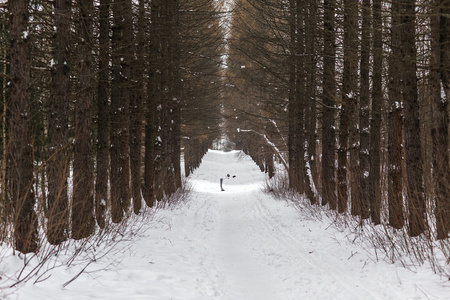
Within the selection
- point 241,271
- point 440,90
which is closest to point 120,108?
point 241,271

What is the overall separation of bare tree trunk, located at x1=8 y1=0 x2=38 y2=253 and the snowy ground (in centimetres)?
76

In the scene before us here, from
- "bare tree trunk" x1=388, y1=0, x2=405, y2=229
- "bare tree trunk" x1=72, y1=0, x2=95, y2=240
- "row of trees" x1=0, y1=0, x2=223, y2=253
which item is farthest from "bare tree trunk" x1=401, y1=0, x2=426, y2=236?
"bare tree trunk" x1=72, y1=0, x2=95, y2=240

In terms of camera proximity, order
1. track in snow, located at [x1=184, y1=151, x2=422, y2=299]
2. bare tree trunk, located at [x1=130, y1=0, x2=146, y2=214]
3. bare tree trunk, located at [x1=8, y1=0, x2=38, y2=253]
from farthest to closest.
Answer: bare tree trunk, located at [x1=130, y1=0, x2=146, y2=214]
track in snow, located at [x1=184, y1=151, x2=422, y2=299]
bare tree trunk, located at [x1=8, y1=0, x2=38, y2=253]

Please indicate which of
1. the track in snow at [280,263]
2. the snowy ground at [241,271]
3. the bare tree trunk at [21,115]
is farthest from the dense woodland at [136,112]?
the track in snow at [280,263]

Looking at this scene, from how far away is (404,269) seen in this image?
19.6ft

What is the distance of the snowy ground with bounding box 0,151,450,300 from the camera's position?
5.12m

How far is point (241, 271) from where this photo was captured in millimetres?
7496

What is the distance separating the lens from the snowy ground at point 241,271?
16.8ft

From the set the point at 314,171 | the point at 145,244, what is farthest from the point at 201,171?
the point at 145,244

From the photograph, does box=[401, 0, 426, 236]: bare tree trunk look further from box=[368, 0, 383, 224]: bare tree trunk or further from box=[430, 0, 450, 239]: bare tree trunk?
box=[368, 0, 383, 224]: bare tree trunk

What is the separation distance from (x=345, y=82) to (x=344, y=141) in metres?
1.89

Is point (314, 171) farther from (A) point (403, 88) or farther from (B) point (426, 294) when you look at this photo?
(B) point (426, 294)

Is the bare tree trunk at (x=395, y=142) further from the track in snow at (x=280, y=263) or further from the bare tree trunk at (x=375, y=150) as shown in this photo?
the track in snow at (x=280, y=263)

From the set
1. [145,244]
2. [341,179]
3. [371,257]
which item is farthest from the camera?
[341,179]
